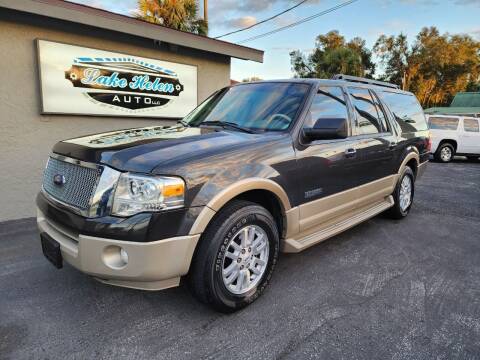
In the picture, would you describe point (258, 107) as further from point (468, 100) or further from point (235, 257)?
point (468, 100)

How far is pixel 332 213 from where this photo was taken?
3648 millimetres

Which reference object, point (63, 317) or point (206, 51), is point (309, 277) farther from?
point (206, 51)

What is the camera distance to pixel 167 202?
7.50 ft

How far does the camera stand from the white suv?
43.3 ft

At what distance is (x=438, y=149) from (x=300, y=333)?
43.3 feet

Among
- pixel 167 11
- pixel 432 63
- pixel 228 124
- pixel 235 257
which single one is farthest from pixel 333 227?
pixel 432 63

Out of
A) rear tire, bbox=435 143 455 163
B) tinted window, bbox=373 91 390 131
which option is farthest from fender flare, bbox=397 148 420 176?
rear tire, bbox=435 143 455 163

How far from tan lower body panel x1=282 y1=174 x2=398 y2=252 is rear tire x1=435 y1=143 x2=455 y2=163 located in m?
10.3

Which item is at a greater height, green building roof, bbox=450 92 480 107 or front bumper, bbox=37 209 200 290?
green building roof, bbox=450 92 480 107

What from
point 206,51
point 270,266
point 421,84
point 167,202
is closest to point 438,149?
point 206,51

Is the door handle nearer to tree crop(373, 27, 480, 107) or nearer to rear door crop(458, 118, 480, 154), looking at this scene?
rear door crop(458, 118, 480, 154)

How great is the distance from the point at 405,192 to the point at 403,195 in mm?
108

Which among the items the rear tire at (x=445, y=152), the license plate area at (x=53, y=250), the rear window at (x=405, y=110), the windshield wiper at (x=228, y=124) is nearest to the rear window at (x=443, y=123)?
the rear tire at (x=445, y=152)

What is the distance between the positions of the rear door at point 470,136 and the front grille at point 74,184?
47.2 feet
